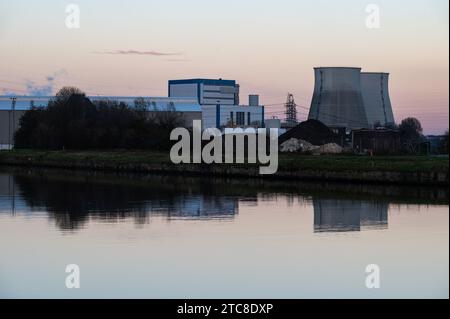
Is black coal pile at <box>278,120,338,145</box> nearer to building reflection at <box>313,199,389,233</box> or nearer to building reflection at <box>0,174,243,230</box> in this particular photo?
building reflection at <box>0,174,243,230</box>

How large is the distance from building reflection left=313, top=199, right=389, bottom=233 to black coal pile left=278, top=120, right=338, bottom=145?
53.8 feet

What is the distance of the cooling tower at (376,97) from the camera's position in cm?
4028

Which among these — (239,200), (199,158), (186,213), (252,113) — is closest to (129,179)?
(199,158)

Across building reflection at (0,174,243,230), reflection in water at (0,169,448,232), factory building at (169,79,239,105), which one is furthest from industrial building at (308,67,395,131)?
factory building at (169,79,239,105)

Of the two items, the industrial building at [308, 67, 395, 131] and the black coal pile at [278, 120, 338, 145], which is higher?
the industrial building at [308, 67, 395, 131]

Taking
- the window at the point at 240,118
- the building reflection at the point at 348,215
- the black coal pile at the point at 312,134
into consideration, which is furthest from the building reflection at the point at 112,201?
the window at the point at 240,118

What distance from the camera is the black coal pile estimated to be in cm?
3269

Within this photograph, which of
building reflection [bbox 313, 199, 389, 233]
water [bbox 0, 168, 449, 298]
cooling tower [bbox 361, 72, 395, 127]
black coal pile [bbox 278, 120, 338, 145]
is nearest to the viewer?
water [bbox 0, 168, 449, 298]

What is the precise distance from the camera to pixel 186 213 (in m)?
14.2

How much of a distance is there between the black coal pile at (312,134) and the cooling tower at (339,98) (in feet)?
10.4
